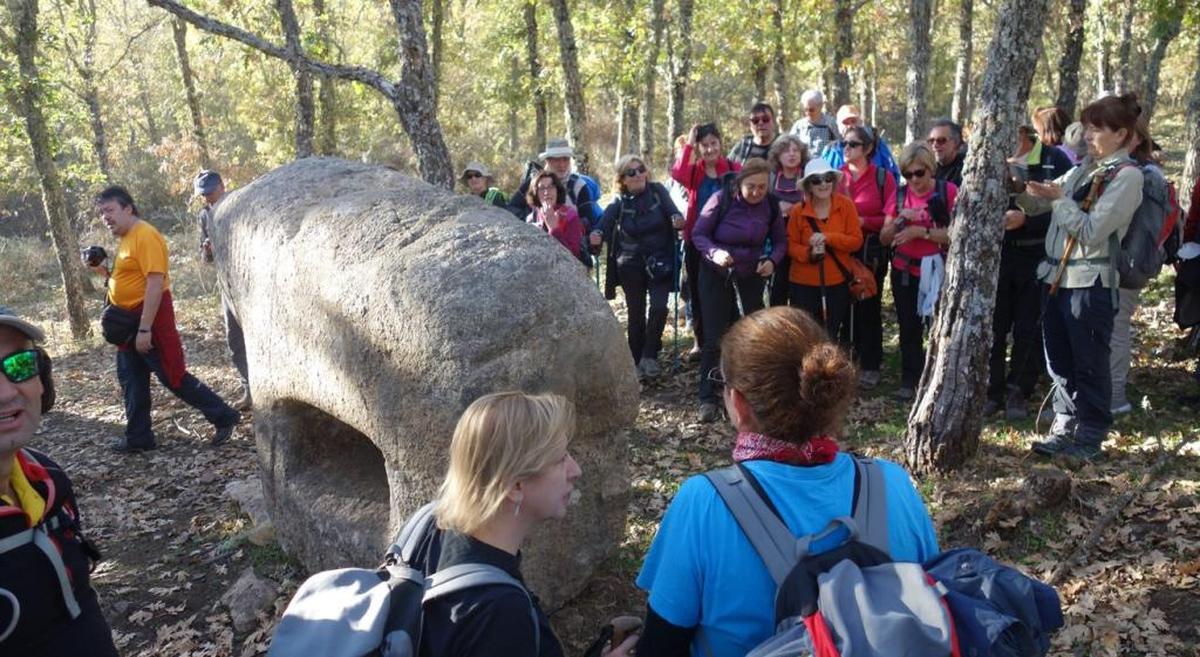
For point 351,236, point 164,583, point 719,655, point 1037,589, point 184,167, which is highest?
point 184,167

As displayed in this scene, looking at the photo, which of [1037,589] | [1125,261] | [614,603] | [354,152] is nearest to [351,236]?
[614,603]

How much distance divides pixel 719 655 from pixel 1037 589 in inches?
31.3

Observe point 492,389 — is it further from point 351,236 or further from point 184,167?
point 184,167

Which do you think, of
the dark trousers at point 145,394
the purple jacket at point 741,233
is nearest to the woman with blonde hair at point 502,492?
the purple jacket at point 741,233

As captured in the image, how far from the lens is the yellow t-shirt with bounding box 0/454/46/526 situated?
254 cm

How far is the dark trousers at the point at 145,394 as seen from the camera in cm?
787

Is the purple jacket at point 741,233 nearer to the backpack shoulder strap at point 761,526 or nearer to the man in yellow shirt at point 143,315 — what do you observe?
the man in yellow shirt at point 143,315

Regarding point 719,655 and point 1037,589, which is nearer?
point 1037,589

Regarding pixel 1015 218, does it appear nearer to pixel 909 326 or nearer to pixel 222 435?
pixel 909 326

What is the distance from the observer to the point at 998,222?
5473 millimetres

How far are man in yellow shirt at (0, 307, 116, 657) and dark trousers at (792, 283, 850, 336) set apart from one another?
592 centimetres

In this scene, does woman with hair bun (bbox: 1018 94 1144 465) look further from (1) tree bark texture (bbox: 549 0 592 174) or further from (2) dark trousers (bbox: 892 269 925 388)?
(1) tree bark texture (bbox: 549 0 592 174)

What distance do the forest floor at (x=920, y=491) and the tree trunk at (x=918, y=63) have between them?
18.1 ft

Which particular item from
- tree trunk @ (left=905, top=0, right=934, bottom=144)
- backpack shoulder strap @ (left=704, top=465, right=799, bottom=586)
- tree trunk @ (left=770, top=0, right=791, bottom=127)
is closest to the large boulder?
backpack shoulder strap @ (left=704, top=465, right=799, bottom=586)
